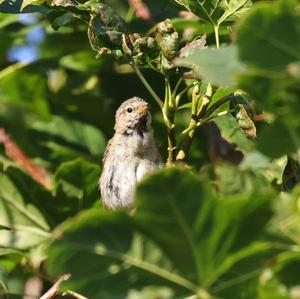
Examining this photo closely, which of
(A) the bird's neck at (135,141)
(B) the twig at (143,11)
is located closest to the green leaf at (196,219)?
(B) the twig at (143,11)

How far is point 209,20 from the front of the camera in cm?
321

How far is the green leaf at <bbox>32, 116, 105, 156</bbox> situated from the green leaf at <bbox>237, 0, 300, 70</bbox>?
322 centimetres

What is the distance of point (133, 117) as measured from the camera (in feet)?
17.1

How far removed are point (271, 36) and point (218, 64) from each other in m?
0.14

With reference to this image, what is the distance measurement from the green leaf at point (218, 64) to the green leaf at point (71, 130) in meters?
3.12

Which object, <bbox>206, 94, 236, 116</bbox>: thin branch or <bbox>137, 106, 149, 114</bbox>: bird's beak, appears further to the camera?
<bbox>137, 106, 149, 114</bbox>: bird's beak

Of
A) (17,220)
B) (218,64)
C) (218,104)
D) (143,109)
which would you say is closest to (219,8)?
(218,104)

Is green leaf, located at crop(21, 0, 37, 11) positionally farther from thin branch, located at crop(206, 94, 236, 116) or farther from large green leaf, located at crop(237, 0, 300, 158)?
large green leaf, located at crop(237, 0, 300, 158)

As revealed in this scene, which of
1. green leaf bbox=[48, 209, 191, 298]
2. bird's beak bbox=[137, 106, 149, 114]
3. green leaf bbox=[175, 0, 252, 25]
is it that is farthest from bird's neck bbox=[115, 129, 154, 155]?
green leaf bbox=[48, 209, 191, 298]

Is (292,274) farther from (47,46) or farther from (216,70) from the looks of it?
(47,46)

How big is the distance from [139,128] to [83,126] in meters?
0.38

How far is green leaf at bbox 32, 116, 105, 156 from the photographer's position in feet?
16.4

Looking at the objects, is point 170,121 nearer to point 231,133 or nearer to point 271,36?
point 231,133

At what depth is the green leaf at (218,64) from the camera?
72.0 inches
